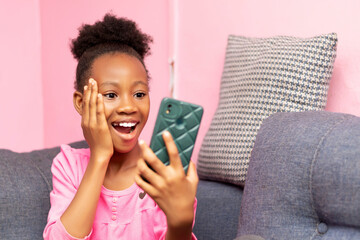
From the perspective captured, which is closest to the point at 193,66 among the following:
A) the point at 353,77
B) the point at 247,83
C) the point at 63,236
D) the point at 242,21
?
the point at 242,21

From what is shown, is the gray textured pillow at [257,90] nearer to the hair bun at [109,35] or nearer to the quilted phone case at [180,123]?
the hair bun at [109,35]

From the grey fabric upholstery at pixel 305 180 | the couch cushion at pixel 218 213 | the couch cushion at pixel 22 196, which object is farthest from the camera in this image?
the couch cushion at pixel 218 213

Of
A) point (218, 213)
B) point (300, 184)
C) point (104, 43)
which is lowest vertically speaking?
point (218, 213)

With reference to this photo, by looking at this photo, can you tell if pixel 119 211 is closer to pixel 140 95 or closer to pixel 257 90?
pixel 140 95

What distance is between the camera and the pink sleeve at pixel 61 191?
1.02 meters

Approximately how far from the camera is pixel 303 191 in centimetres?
96

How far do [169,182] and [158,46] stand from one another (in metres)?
1.29

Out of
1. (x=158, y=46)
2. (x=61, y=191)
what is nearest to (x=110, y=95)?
(x=61, y=191)

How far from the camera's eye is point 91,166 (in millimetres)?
1025

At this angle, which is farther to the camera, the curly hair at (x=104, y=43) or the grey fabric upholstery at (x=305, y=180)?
the curly hair at (x=104, y=43)

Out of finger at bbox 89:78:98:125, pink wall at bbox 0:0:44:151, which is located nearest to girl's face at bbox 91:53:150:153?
finger at bbox 89:78:98:125

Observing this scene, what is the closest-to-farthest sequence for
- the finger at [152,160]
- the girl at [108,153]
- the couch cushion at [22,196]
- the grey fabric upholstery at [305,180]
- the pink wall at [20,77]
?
the finger at [152,160] < the grey fabric upholstery at [305,180] < the girl at [108,153] < the couch cushion at [22,196] < the pink wall at [20,77]

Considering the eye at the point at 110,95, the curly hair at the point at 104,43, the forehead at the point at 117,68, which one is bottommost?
the eye at the point at 110,95

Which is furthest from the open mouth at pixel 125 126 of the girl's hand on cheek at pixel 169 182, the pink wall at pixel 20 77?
the pink wall at pixel 20 77
